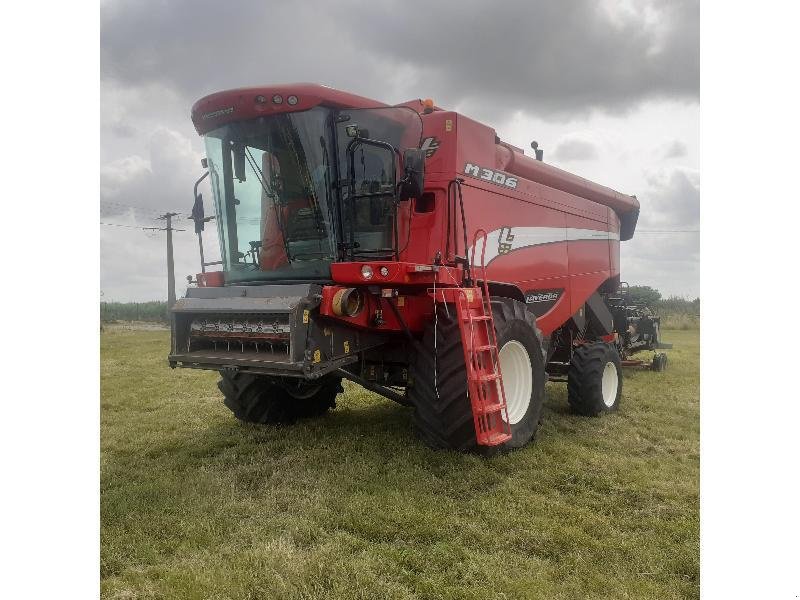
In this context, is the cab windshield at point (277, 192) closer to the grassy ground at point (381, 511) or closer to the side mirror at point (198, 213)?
the side mirror at point (198, 213)

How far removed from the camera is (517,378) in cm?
511

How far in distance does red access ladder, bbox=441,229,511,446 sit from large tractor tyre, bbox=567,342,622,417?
2.09 m

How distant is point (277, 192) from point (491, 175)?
1968 mm

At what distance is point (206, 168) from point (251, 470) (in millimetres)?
2398

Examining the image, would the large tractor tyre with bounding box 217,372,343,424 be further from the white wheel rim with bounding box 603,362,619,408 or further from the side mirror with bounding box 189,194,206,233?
the white wheel rim with bounding box 603,362,619,408

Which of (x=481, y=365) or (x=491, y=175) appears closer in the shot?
(x=481, y=365)

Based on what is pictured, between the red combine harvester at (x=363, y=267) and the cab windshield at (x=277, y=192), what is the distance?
0.03 ft

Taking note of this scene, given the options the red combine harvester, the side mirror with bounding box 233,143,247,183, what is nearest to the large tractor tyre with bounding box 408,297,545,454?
the red combine harvester

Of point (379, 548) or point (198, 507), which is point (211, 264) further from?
point (379, 548)

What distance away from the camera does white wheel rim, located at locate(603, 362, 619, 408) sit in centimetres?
671

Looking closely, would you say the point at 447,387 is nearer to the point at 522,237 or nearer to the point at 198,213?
the point at 522,237

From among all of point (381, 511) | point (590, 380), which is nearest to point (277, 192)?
point (381, 511)

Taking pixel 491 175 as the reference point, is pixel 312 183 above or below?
below
